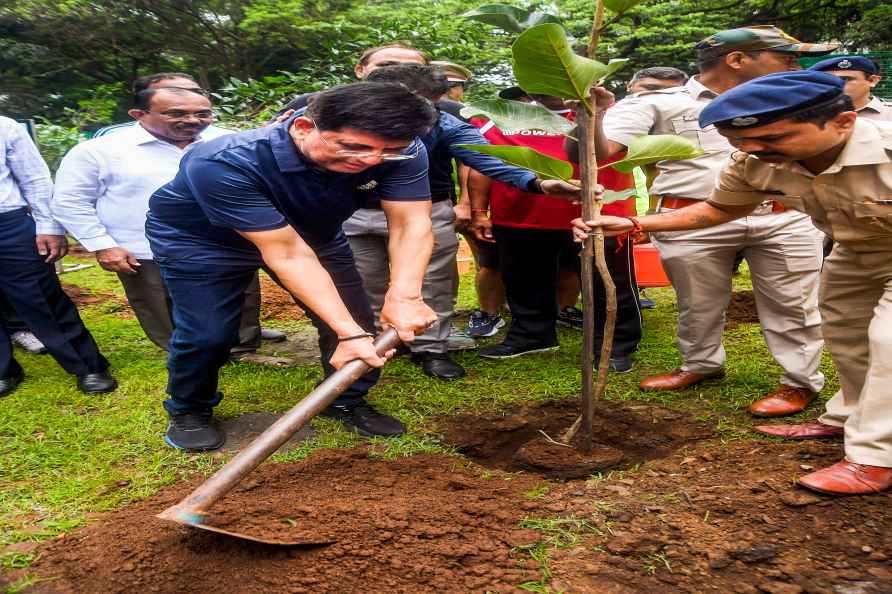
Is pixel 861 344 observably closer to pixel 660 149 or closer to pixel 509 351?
pixel 660 149

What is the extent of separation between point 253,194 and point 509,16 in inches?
44.6

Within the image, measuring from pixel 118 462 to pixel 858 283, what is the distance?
330 cm

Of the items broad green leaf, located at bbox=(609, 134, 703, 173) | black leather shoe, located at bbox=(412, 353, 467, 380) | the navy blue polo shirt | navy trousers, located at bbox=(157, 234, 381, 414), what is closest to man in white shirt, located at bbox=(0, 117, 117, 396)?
navy trousers, located at bbox=(157, 234, 381, 414)

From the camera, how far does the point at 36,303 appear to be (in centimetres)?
400

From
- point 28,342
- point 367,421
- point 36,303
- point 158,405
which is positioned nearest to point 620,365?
point 367,421

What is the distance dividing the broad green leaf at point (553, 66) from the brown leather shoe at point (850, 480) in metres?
1.61

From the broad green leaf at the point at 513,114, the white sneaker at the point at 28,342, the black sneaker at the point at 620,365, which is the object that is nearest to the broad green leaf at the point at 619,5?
the broad green leaf at the point at 513,114

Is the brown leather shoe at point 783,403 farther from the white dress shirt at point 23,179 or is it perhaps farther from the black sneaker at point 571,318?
the white dress shirt at point 23,179

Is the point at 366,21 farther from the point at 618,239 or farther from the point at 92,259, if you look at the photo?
the point at 618,239

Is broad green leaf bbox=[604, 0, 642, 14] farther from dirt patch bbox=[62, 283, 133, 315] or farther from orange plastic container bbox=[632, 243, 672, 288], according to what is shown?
dirt patch bbox=[62, 283, 133, 315]

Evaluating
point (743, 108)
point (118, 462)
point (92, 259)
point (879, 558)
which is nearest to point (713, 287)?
point (743, 108)

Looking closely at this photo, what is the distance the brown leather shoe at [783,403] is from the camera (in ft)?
10.9

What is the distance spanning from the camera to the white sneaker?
482 cm

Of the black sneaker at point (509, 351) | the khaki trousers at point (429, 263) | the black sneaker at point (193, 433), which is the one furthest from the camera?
the black sneaker at point (509, 351)
